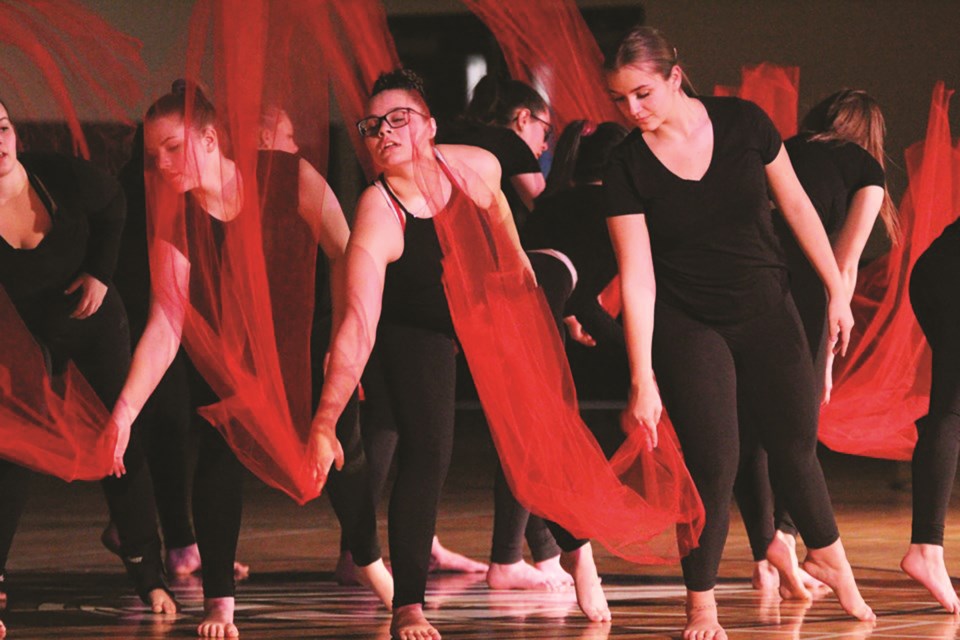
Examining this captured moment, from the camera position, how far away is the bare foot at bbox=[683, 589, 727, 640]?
3549mm

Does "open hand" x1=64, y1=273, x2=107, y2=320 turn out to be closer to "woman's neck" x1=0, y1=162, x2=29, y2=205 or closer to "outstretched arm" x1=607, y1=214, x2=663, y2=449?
"woman's neck" x1=0, y1=162, x2=29, y2=205

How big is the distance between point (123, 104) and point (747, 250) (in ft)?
7.37

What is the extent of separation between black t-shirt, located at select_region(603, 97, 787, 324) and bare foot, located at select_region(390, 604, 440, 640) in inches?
36.0

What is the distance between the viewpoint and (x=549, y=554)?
183 inches

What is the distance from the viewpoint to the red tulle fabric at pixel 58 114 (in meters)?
3.96

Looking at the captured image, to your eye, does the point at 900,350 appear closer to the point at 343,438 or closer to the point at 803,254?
the point at 803,254

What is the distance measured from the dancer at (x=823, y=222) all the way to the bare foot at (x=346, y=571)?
44.7 inches

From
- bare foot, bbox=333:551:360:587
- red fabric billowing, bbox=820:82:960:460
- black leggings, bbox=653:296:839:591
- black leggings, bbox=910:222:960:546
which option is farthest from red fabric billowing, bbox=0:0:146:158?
black leggings, bbox=910:222:960:546

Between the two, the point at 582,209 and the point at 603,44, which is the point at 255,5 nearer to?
the point at 582,209

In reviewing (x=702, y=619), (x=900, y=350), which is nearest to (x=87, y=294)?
(x=702, y=619)

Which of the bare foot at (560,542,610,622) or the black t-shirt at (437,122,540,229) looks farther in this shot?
the black t-shirt at (437,122,540,229)

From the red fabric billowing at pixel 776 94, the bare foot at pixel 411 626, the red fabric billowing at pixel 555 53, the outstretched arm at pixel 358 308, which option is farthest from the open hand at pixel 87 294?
the red fabric billowing at pixel 776 94

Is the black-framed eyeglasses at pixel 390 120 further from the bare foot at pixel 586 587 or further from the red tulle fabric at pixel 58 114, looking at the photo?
the bare foot at pixel 586 587

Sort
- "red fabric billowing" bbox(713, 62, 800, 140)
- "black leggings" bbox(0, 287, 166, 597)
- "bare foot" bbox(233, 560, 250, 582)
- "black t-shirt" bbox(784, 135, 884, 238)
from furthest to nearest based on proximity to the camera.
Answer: "red fabric billowing" bbox(713, 62, 800, 140), "bare foot" bbox(233, 560, 250, 582), "black t-shirt" bbox(784, 135, 884, 238), "black leggings" bbox(0, 287, 166, 597)
